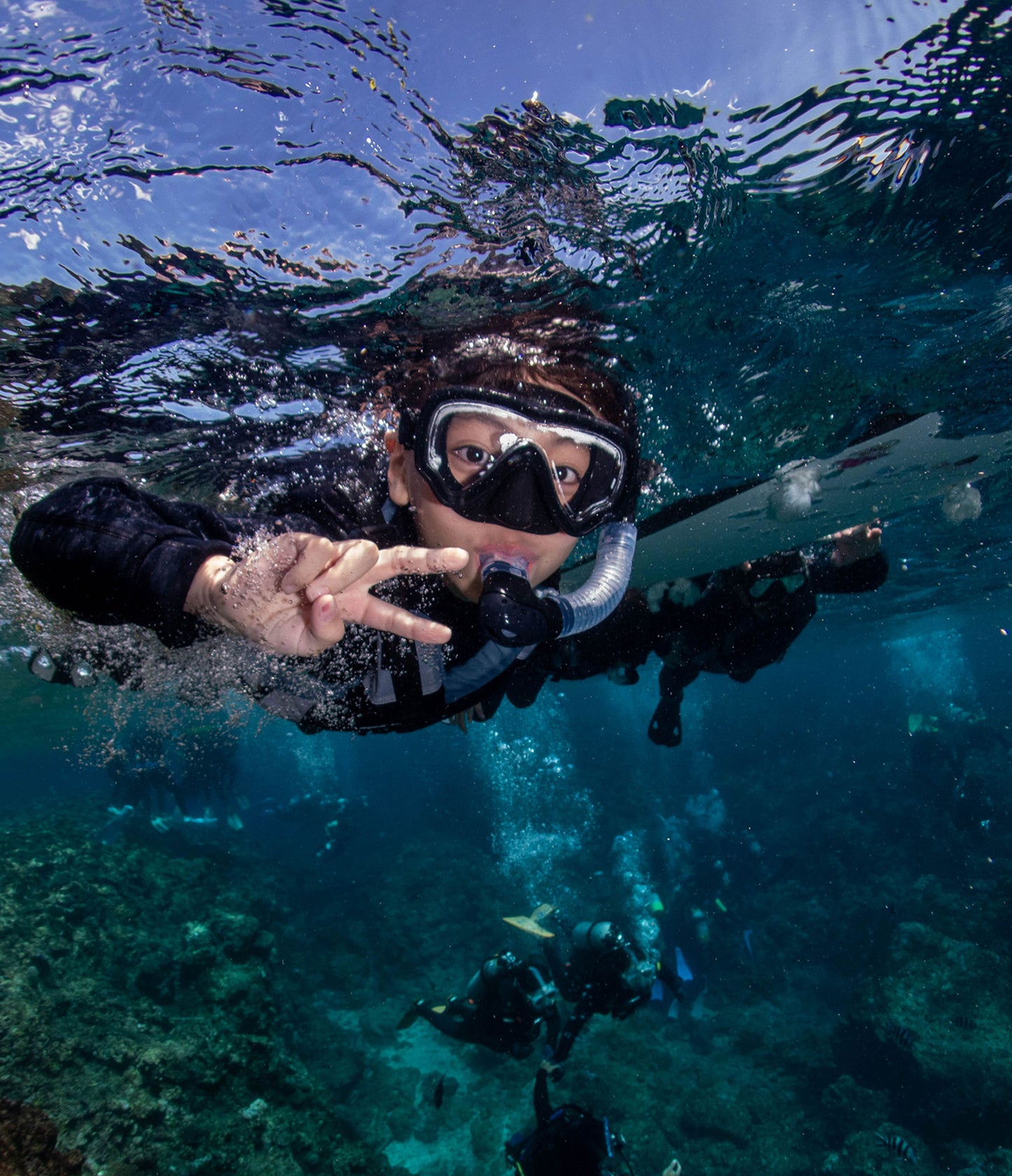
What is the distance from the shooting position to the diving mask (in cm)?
328

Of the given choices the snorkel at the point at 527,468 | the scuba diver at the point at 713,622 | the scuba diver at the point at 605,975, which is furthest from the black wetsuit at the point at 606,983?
the snorkel at the point at 527,468

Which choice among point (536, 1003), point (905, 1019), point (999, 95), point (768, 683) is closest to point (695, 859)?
point (905, 1019)

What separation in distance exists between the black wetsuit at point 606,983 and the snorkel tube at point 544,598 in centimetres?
988

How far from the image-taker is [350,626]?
11.3 feet

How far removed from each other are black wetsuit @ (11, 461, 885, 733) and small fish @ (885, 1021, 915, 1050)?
11543mm

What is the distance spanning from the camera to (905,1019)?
13625mm

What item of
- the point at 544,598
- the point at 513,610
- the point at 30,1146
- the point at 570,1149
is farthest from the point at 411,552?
the point at 570,1149

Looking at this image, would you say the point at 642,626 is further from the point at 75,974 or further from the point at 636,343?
the point at 75,974

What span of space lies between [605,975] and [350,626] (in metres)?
10.7

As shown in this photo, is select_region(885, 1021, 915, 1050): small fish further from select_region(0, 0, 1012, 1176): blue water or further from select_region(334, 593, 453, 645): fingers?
select_region(334, 593, 453, 645): fingers

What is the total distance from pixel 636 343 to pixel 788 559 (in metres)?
2.89

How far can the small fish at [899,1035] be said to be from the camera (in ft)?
39.5

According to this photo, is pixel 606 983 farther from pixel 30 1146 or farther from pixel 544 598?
pixel 544 598

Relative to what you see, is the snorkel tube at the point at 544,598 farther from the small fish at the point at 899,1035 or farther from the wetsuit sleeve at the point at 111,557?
the small fish at the point at 899,1035
